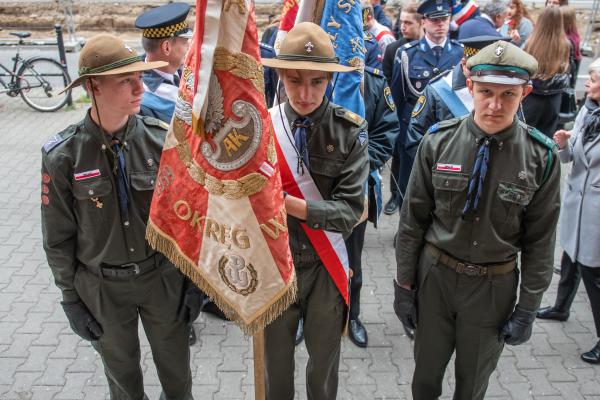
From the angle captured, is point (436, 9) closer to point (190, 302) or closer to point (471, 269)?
point (471, 269)

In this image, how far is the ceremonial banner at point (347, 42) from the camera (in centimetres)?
359

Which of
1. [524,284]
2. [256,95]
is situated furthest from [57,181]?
[524,284]

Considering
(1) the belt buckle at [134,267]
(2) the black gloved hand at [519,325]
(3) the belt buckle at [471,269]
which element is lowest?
(2) the black gloved hand at [519,325]

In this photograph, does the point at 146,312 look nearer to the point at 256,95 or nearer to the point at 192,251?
the point at 192,251

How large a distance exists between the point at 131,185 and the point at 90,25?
638 inches

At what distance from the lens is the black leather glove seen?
3.19 metres

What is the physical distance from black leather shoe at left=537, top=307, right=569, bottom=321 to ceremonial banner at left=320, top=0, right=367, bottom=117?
90.4 inches

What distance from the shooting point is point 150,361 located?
4.05 m

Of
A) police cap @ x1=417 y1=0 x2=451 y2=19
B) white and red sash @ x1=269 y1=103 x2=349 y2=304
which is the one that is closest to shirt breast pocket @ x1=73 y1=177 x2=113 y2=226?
white and red sash @ x1=269 y1=103 x2=349 y2=304

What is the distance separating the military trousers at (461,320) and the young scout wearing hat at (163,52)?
2075mm

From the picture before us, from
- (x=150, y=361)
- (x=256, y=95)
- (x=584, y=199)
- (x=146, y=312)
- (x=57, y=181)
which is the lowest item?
(x=150, y=361)

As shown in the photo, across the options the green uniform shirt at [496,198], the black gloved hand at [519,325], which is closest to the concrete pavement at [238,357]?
the black gloved hand at [519,325]

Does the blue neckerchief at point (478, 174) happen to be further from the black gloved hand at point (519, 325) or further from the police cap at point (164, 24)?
the police cap at point (164, 24)

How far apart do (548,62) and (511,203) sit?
3.00 m
